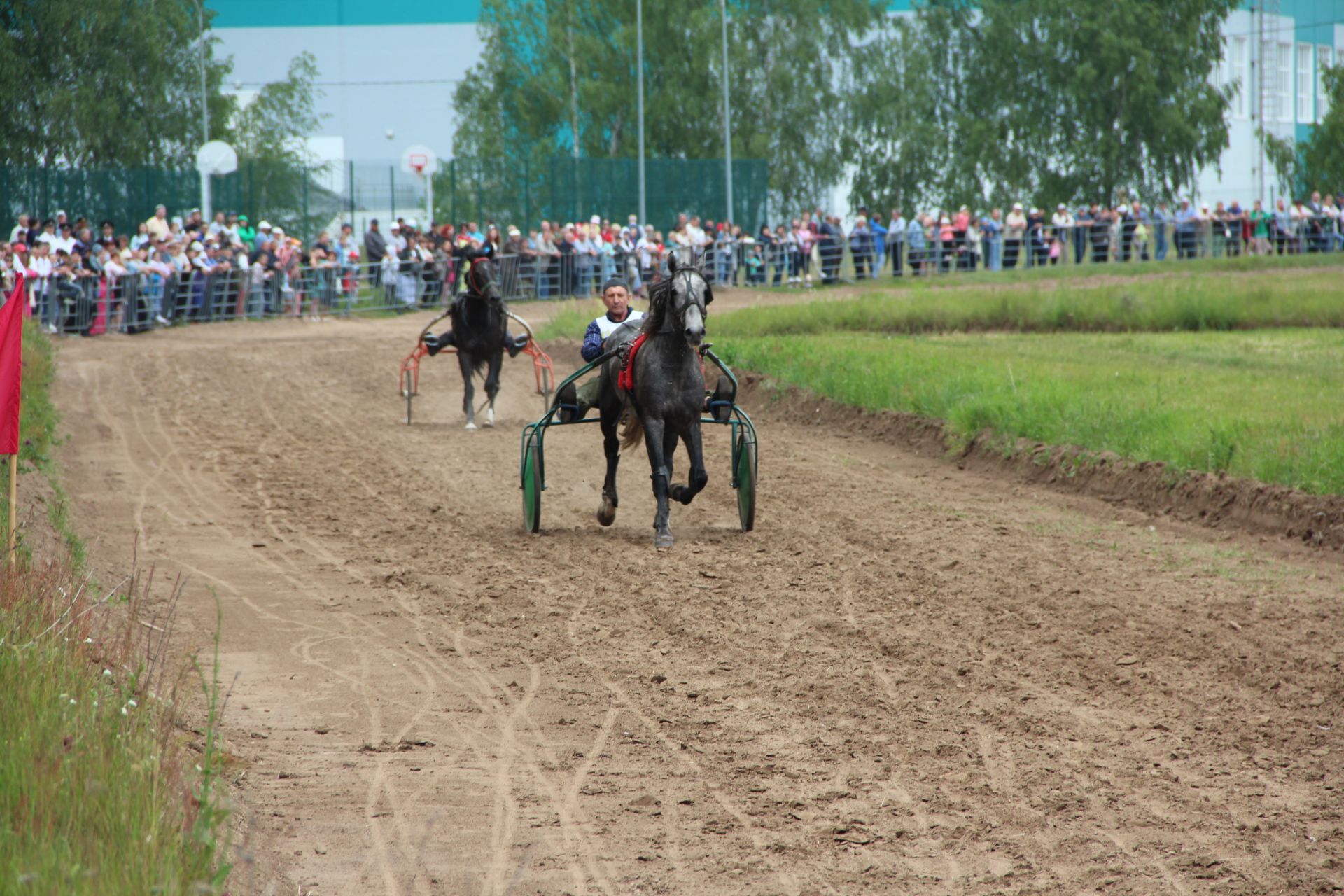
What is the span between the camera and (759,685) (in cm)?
682

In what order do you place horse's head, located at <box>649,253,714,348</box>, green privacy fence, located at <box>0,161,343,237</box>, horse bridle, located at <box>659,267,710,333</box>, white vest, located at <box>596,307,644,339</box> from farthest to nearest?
green privacy fence, located at <box>0,161,343,237</box>
white vest, located at <box>596,307,644,339</box>
horse bridle, located at <box>659,267,710,333</box>
horse's head, located at <box>649,253,714,348</box>

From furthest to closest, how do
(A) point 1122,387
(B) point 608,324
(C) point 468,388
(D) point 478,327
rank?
(C) point 468,388, (D) point 478,327, (A) point 1122,387, (B) point 608,324

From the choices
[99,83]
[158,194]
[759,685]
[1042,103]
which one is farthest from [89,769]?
[1042,103]

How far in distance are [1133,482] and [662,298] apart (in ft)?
13.8

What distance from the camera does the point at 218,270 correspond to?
26.0 metres

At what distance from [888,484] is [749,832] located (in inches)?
291

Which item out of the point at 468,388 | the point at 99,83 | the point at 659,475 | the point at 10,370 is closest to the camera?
the point at 10,370

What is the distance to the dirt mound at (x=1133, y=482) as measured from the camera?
997 centimetres

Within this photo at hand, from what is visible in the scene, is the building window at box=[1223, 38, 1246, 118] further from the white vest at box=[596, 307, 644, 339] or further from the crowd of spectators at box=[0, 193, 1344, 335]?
the white vest at box=[596, 307, 644, 339]

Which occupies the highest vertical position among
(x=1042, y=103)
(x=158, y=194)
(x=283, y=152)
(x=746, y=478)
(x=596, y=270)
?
(x=1042, y=103)

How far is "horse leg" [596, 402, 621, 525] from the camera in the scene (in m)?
10.5

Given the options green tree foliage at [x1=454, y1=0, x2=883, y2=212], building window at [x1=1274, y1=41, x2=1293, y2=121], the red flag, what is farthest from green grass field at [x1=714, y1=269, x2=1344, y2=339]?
building window at [x1=1274, y1=41, x2=1293, y2=121]

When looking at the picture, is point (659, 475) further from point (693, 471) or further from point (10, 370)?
point (10, 370)

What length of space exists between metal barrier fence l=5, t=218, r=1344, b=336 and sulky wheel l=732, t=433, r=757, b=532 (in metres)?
15.1
